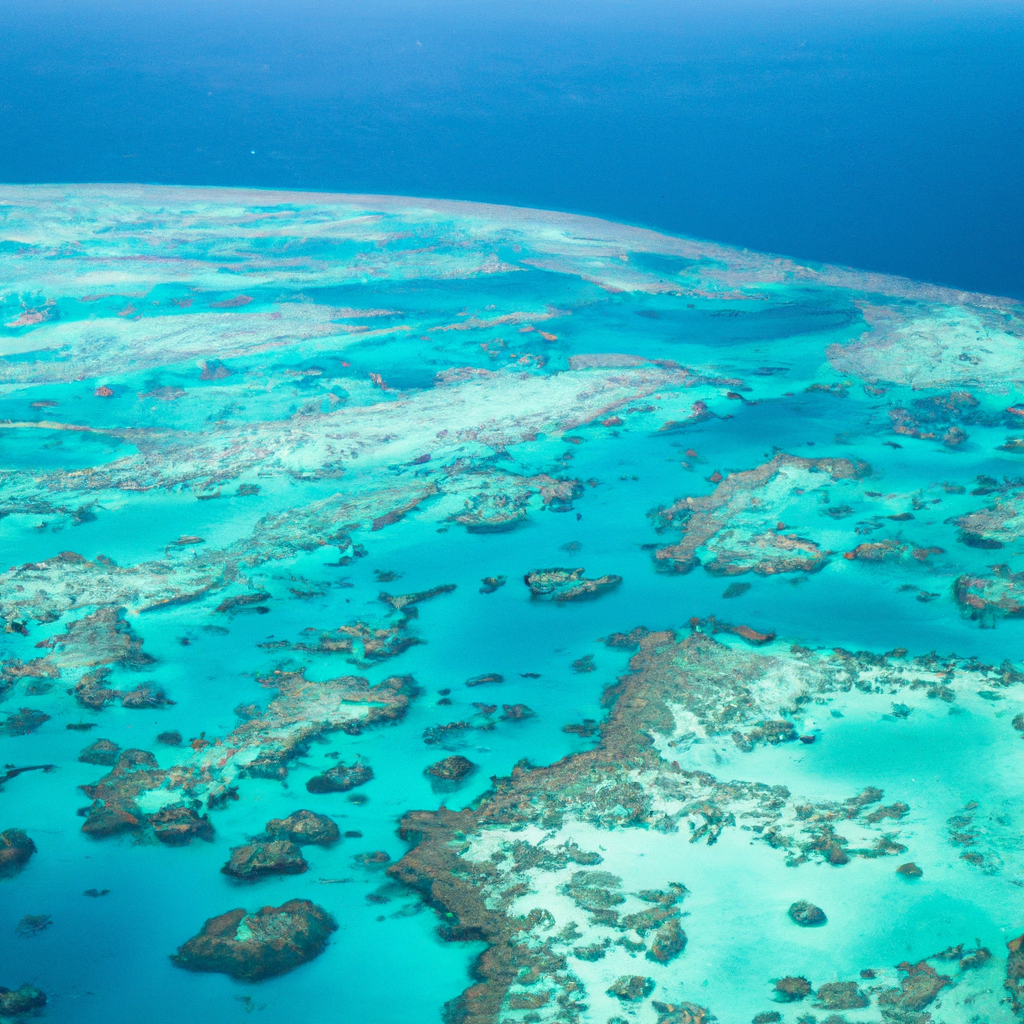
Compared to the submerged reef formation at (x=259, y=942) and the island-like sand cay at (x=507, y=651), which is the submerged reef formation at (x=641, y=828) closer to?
the island-like sand cay at (x=507, y=651)

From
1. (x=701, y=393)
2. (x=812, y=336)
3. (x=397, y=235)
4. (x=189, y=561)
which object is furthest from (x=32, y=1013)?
(x=397, y=235)

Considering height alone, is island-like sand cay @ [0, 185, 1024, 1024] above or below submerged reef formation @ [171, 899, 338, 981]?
above

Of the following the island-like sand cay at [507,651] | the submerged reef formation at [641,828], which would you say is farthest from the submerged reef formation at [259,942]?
the submerged reef formation at [641,828]

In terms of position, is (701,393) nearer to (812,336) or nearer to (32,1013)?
(812,336)

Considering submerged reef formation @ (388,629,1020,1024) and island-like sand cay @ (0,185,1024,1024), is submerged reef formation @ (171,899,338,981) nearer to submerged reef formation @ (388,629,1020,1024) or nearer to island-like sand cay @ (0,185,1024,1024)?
island-like sand cay @ (0,185,1024,1024)

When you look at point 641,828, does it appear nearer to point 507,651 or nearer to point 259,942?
point 507,651

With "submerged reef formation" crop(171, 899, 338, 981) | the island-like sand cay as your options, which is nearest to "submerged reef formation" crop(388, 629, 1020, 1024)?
the island-like sand cay

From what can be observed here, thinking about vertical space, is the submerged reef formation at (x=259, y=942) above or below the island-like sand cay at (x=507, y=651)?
below

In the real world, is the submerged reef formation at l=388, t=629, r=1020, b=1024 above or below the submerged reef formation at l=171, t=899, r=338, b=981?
above
